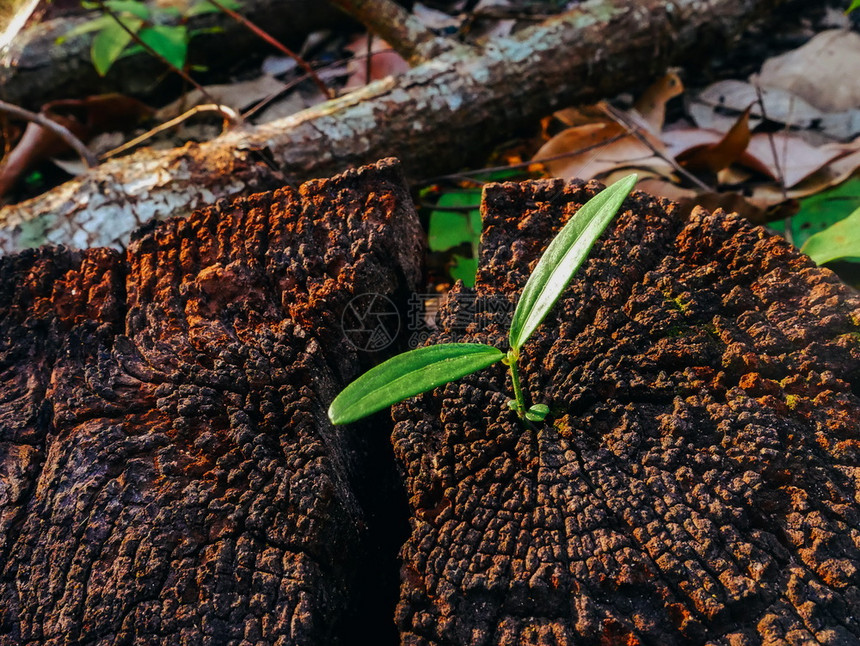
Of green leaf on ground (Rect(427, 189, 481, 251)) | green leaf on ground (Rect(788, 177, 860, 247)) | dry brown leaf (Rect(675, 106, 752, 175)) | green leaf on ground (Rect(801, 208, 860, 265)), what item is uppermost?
dry brown leaf (Rect(675, 106, 752, 175))

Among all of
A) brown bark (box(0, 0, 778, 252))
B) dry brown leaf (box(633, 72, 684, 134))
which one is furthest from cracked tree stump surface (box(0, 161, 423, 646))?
dry brown leaf (box(633, 72, 684, 134))

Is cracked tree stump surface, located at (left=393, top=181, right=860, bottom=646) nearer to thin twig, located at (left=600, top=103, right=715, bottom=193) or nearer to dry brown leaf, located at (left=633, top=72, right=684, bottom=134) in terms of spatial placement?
thin twig, located at (left=600, top=103, right=715, bottom=193)

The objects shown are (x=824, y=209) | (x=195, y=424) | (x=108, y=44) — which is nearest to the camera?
(x=195, y=424)

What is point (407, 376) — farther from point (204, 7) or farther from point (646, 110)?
point (204, 7)

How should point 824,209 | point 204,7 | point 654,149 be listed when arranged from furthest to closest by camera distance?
point 204,7 < point 654,149 < point 824,209

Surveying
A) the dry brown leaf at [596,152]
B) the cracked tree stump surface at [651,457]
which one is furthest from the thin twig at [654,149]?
the cracked tree stump surface at [651,457]

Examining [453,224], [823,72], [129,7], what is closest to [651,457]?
[453,224]

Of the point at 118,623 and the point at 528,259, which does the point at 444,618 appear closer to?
the point at 118,623
